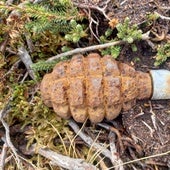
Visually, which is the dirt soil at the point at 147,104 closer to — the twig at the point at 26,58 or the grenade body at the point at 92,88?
the grenade body at the point at 92,88

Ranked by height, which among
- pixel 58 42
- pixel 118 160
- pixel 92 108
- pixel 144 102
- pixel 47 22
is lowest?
pixel 118 160

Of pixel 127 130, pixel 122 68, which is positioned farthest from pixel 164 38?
pixel 127 130

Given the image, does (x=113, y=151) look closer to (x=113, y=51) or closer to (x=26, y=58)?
(x=113, y=51)

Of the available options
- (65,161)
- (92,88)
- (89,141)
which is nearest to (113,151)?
(89,141)

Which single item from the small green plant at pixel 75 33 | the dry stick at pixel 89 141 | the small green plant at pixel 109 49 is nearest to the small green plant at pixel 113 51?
the small green plant at pixel 109 49

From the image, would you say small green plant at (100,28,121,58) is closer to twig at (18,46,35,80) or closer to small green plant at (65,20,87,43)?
small green plant at (65,20,87,43)

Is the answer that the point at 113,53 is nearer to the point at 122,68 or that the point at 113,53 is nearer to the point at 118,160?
the point at 122,68
